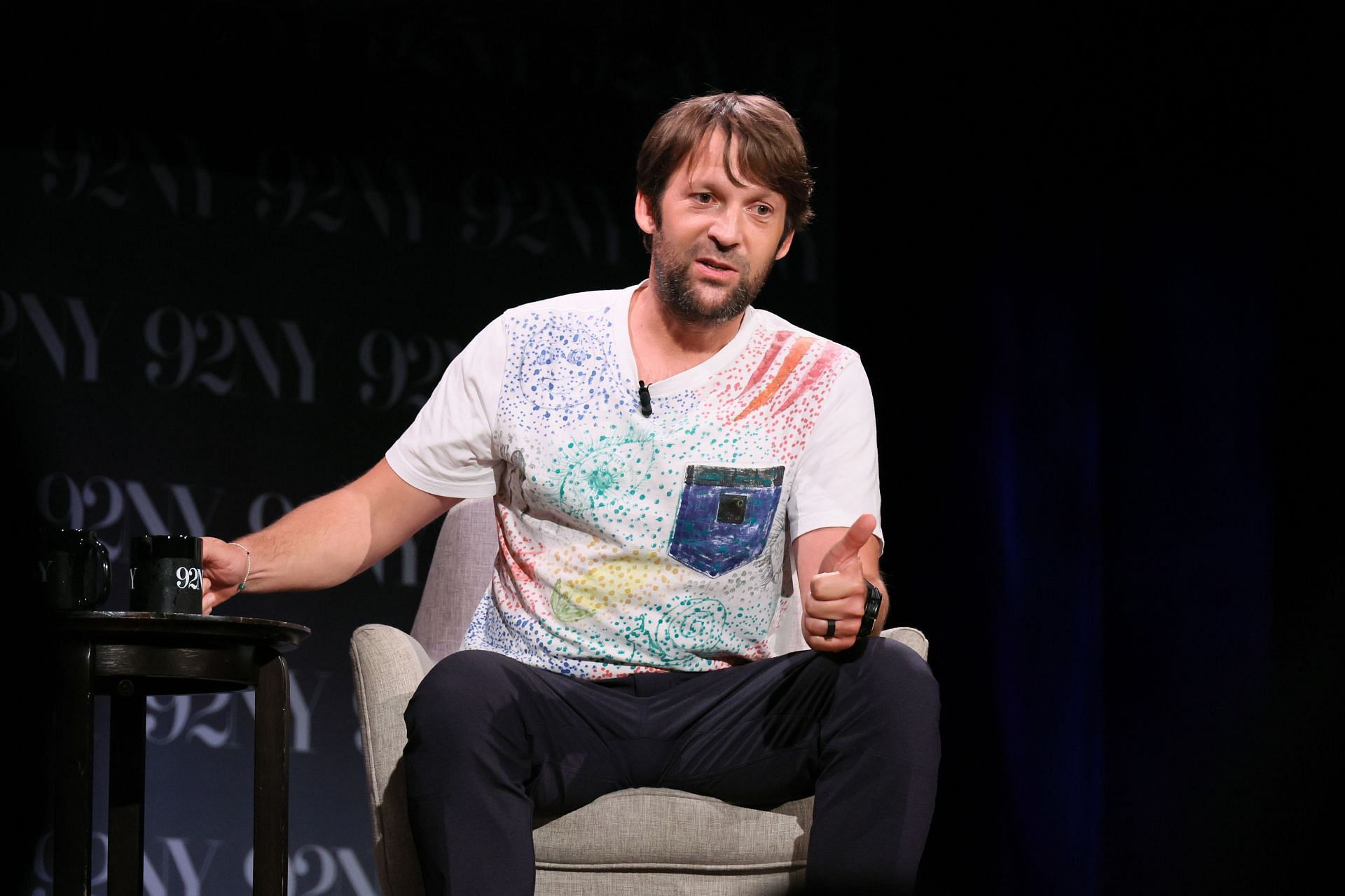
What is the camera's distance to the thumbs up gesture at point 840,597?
1646mm

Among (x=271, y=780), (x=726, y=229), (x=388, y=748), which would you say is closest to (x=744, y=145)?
(x=726, y=229)

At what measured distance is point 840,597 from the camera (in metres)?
1.65

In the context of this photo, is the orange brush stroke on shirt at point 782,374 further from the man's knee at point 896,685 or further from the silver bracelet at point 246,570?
the silver bracelet at point 246,570

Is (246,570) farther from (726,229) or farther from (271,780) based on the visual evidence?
(726,229)

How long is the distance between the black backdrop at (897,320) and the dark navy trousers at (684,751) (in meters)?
0.78

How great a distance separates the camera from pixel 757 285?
2049 mm

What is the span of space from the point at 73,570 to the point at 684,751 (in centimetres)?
77

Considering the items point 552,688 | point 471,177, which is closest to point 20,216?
point 471,177

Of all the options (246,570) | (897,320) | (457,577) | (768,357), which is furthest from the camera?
(897,320)

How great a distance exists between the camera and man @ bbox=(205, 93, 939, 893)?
160 centimetres

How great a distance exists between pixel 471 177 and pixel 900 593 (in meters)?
1.37

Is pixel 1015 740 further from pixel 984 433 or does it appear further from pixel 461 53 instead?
pixel 461 53

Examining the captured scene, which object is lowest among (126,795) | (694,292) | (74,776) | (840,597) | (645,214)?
(126,795)

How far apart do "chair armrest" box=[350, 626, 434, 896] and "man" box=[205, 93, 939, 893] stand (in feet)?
0.49
